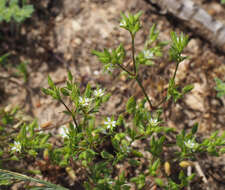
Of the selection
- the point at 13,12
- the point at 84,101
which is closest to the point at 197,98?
the point at 84,101

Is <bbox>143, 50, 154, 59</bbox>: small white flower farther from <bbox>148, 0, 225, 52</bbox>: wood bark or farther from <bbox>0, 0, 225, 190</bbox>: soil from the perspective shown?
<bbox>148, 0, 225, 52</bbox>: wood bark

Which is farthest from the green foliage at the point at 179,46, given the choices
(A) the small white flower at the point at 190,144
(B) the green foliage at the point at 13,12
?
(B) the green foliage at the point at 13,12

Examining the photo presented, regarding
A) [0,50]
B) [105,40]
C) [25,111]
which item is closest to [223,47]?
[105,40]

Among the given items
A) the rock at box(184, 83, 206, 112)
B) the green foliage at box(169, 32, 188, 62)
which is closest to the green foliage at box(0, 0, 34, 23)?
the green foliage at box(169, 32, 188, 62)

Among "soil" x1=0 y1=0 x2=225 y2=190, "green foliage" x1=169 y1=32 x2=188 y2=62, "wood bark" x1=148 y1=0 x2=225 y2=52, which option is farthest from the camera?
"wood bark" x1=148 y1=0 x2=225 y2=52

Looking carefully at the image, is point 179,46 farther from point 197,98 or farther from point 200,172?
point 200,172

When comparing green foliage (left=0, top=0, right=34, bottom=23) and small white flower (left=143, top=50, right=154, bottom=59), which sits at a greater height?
green foliage (left=0, top=0, right=34, bottom=23)

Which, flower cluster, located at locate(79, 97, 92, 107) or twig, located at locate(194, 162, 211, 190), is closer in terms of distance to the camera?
flower cluster, located at locate(79, 97, 92, 107)

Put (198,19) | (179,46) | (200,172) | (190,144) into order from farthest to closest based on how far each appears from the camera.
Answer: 1. (198,19)
2. (200,172)
3. (190,144)
4. (179,46)

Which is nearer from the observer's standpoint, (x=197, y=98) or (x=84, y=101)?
(x=84, y=101)
